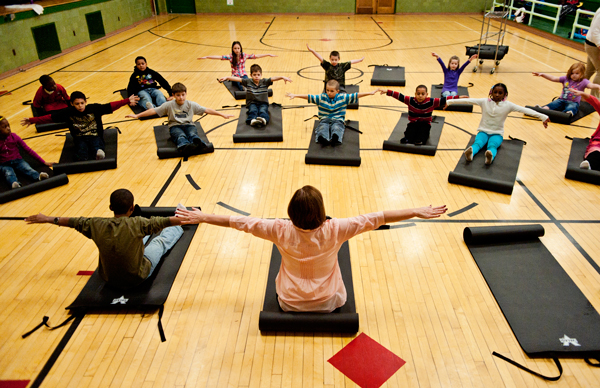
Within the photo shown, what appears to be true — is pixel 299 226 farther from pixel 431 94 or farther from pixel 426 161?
pixel 431 94

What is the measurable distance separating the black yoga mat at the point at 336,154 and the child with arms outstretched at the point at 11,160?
3.44m

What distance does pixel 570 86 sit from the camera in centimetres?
679

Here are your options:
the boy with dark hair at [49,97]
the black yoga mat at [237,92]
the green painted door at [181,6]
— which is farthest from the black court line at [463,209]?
the green painted door at [181,6]

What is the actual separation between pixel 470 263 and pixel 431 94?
5163 millimetres

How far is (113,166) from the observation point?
18.1ft

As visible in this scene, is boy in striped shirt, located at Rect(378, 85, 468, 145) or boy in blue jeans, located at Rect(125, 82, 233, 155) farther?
boy in blue jeans, located at Rect(125, 82, 233, 155)

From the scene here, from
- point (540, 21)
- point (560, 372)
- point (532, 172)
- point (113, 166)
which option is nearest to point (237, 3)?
point (540, 21)

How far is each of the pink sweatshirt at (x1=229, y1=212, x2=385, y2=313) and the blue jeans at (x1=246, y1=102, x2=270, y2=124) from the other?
408 centimetres

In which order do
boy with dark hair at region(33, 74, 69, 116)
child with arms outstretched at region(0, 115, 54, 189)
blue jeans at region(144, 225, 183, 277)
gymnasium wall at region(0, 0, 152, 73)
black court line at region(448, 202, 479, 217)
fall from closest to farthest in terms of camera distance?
blue jeans at region(144, 225, 183, 277)
black court line at region(448, 202, 479, 217)
child with arms outstretched at region(0, 115, 54, 189)
boy with dark hair at region(33, 74, 69, 116)
gymnasium wall at region(0, 0, 152, 73)

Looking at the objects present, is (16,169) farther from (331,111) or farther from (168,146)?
(331,111)

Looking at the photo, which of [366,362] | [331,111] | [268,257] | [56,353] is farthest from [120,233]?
[331,111]

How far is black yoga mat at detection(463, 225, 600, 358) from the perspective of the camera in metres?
2.91

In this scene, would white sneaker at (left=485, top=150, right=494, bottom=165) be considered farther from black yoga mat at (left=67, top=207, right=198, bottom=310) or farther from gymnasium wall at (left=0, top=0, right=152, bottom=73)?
gymnasium wall at (left=0, top=0, right=152, bottom=73)

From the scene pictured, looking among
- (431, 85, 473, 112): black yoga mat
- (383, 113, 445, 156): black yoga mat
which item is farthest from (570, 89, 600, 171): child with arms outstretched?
(431, 85, 473, 112): black yoga mat
